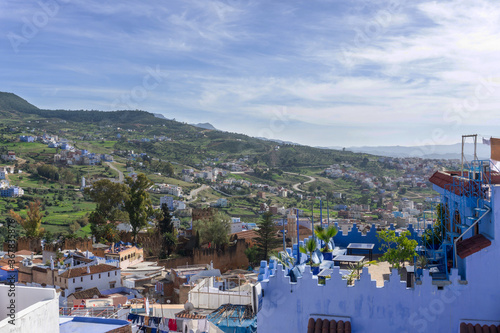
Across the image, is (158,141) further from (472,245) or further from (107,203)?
(472,245)

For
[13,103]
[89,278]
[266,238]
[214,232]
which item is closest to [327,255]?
[89,278]

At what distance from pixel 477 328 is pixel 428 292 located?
75cm

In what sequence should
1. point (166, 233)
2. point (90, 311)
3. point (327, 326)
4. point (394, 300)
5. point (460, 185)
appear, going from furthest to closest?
point (166, 233) < point (90, 311) < point (460, 185) < point (327, 326) < point (394, 300)

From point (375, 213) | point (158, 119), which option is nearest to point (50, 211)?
point (375, 213)

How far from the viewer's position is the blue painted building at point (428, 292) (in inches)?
256

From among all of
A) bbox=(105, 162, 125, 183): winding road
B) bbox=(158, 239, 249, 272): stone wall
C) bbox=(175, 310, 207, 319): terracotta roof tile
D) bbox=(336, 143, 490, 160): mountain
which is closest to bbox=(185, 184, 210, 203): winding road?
bbox=(105, 162, 125, 183): winding road

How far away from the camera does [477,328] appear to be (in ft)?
21.0

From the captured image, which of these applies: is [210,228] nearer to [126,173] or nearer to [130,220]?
[130,220]

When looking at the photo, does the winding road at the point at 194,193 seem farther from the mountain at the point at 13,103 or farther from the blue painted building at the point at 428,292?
the mountain at the point at 13,103

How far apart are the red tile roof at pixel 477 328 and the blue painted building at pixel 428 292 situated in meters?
0.01

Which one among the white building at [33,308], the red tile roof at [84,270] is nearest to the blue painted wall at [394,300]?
the white building at [33,308]

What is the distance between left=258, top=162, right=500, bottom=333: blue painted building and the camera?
21.3 ft

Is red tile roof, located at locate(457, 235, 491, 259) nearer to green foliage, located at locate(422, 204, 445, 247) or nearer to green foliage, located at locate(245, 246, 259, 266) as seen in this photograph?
green foliage, located at locate(422, 204, 445, 247)

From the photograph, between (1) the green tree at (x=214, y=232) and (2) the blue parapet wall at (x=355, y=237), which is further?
(1) the green tree at (x=214, y=232)
